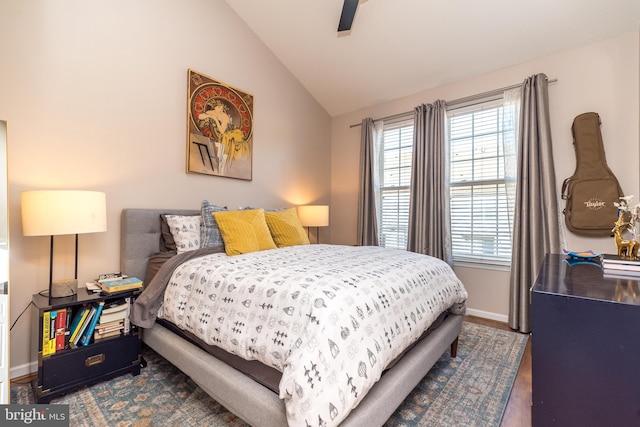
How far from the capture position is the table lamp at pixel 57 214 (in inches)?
63.8

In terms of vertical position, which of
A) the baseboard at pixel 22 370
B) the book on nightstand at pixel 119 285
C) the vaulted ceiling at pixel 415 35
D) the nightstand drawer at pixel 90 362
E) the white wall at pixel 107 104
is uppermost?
the vaulted ceiling at pixel 415 35

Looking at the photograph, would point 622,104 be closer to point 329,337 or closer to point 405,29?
point 405,29

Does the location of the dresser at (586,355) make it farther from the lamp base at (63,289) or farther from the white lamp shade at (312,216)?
the white lamp shade at (312,216)

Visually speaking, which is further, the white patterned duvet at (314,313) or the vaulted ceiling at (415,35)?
the vaulted ceiling at (415,35)

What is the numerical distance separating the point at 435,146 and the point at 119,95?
3.08m

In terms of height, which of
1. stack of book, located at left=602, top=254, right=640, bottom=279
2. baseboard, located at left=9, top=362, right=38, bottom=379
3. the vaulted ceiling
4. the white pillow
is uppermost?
the vaulted ceiling

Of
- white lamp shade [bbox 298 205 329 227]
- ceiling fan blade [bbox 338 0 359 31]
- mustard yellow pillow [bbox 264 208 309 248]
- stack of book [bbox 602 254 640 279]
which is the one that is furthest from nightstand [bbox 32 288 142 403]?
stack of book [bbox 602 254 640 279]

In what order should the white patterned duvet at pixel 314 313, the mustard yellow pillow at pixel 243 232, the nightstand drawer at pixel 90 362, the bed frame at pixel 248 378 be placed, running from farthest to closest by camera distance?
the mustard yellow pillow at pixel 243 232 → the nightstand drawer at pixel 90 362 → the bed frame at pixel 248 378 → the white patterned duvet at pixel 314 313

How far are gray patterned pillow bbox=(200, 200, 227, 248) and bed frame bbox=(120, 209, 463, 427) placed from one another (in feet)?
1.57

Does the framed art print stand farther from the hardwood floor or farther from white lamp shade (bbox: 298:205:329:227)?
the hardwood floor

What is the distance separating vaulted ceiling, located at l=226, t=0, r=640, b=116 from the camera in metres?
2.42

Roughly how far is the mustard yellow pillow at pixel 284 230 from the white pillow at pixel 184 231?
645 mm

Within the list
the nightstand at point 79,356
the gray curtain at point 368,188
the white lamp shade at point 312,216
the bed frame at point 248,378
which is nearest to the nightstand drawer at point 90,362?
the nightstand at point 79,356

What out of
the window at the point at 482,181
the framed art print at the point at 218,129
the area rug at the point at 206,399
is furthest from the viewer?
the window at the point at 482,181
